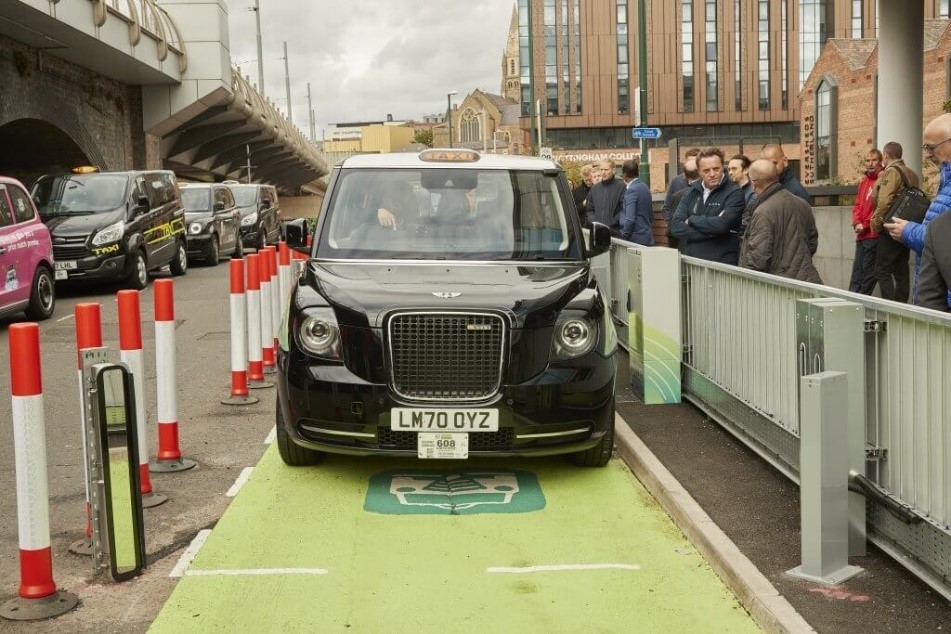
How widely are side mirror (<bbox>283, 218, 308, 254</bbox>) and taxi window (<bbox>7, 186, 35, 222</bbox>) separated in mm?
8147

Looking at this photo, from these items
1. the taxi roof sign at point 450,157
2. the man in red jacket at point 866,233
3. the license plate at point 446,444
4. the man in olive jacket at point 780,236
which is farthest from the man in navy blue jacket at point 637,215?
the license plate at point 446,444

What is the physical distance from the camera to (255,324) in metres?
10.4

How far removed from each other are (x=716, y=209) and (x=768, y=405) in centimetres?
344

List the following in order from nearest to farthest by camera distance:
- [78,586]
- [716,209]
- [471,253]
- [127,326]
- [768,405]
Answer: [78,586] < [127,326] < [768,405] < [471,253] < [716,209]

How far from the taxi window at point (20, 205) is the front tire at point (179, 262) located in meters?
8.31

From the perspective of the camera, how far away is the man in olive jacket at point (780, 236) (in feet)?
28.0

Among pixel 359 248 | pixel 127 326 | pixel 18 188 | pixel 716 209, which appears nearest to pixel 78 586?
pixel 127 326

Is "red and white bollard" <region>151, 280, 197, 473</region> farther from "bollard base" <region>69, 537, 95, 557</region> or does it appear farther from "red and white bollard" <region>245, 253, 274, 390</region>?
"red and white bollard" <region>245, 253, 274, 390</region>

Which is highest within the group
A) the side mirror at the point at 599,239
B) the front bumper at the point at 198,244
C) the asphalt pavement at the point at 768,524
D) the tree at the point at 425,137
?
the tree at the point at 425,137

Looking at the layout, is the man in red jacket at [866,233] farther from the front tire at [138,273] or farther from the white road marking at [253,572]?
the front tire at [138,273]

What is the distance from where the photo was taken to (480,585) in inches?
208

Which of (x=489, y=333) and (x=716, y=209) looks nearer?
→ (x=489, y=333)

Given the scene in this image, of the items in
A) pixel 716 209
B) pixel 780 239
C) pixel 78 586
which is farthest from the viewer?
pixel 716 209

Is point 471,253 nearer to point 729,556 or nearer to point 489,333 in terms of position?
point 489,333
